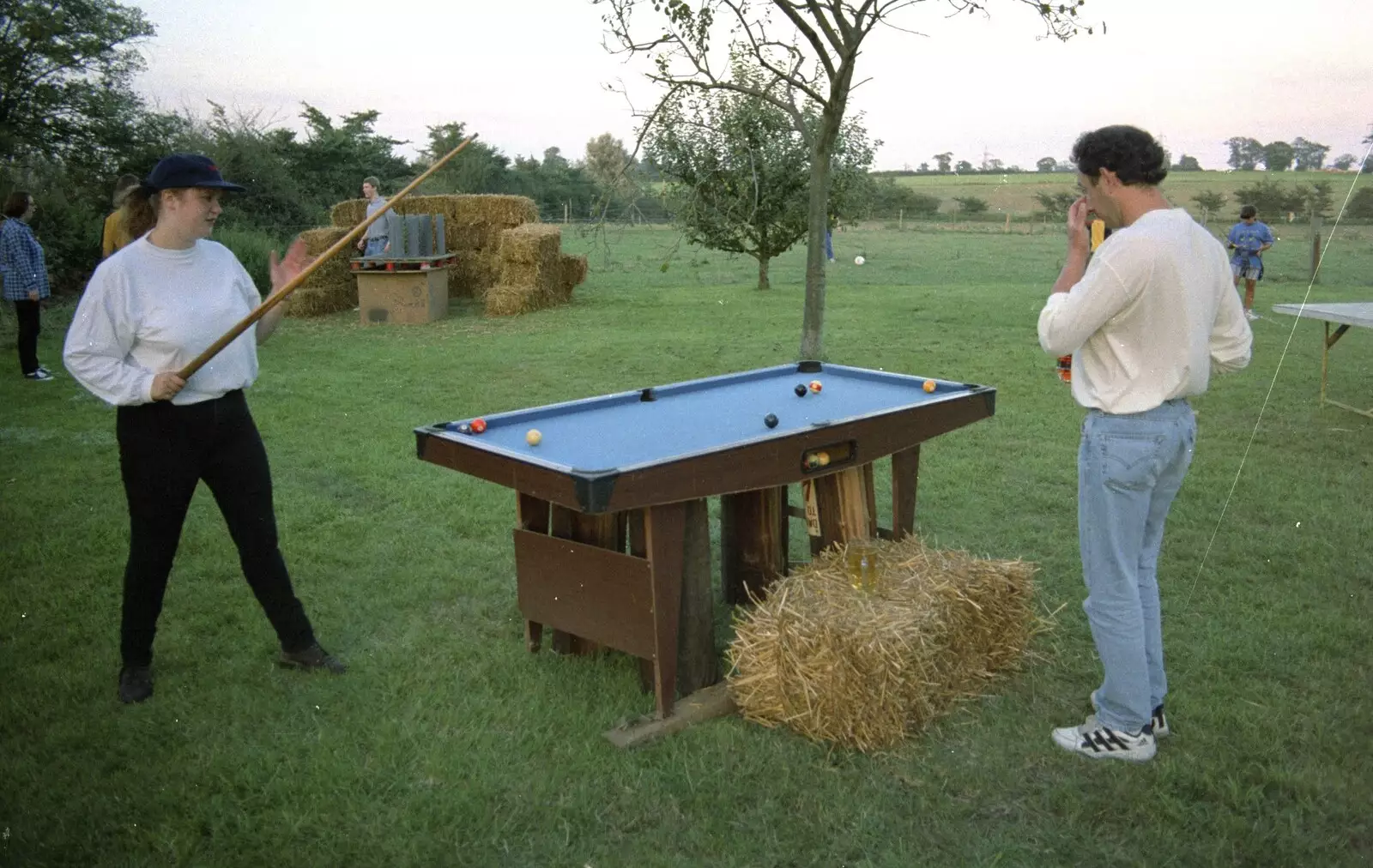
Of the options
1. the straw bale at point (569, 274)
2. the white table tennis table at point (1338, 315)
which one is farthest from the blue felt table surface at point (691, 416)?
the straw bale at point (569, 274)

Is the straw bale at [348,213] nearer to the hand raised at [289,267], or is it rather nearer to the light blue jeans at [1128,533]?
the hand raised at [289,267]

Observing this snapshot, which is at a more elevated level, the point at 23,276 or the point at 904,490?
the point at 23,276

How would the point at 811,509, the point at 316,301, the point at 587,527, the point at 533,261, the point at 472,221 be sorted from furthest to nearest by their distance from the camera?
the point at 472,221 → the point at 533,261 → the point at 316,301 → the point at 811,509 → the point at 587,527

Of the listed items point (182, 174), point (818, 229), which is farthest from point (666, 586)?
point (818, 229)

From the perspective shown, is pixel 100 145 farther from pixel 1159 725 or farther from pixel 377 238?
pixel 1159 725

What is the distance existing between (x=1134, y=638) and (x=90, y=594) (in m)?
4.58

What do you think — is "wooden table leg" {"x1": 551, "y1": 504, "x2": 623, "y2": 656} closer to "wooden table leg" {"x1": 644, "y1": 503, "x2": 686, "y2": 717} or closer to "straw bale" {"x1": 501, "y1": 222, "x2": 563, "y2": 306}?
"wooden table leg" {"x1": 644, "y1": 503, "x2": 686, "y2": 717}

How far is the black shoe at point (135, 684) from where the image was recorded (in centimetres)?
394

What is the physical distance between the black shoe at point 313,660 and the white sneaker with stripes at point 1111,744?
2760mm

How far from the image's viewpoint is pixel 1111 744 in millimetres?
3469

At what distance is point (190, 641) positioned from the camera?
446cm

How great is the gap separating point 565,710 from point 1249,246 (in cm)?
1535

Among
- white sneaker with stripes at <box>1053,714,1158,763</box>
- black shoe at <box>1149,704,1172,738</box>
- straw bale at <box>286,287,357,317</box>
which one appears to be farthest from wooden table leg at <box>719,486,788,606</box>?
straw bale at <box>286,287,357,317</box>

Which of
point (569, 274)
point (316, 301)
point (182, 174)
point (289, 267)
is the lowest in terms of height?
point (316, 301)
